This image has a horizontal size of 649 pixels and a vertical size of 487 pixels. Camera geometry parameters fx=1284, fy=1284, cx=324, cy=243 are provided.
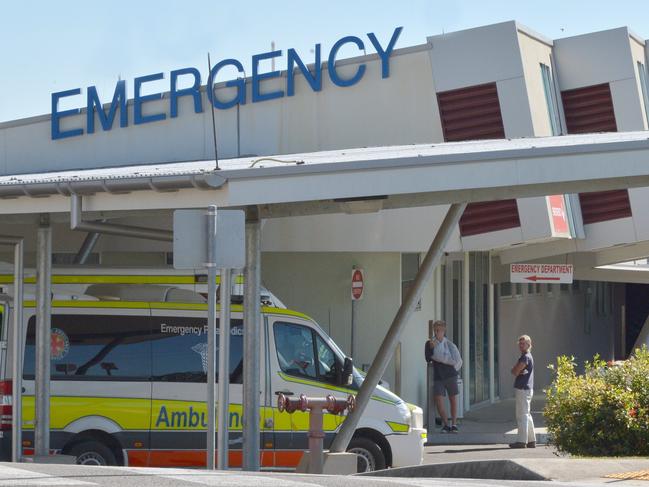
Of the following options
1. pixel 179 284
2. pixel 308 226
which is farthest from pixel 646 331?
pixel 179 284

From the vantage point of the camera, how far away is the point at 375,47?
901 inches

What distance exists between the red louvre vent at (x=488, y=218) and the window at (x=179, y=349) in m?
9.18

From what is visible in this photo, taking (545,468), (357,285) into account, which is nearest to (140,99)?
(357,285)

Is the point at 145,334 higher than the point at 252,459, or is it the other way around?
the point at 145,334

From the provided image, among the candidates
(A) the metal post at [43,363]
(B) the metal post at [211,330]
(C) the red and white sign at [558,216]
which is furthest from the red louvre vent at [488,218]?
(B) the metal post at [211,330]

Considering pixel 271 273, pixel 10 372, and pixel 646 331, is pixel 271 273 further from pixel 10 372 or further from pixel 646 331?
pixel 646 331

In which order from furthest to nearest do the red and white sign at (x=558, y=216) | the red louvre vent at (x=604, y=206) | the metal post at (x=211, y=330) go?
the red louvre vent at (x=604, y=206), the red and white sign at (x=558, y=216), the metal post at (x=211, y=330)

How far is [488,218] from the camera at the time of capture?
22.5 metres

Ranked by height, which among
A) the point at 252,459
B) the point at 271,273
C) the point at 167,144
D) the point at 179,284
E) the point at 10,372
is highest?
the point at 167,144

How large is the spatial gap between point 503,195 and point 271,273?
1061 centimetres

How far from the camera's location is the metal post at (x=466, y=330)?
2466 centimetres

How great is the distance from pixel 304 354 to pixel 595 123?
1093 centimetres

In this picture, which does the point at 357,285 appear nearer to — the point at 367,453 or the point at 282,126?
the point at 282,126

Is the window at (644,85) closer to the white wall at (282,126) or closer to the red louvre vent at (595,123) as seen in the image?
the red louvre vent at (595,123)
